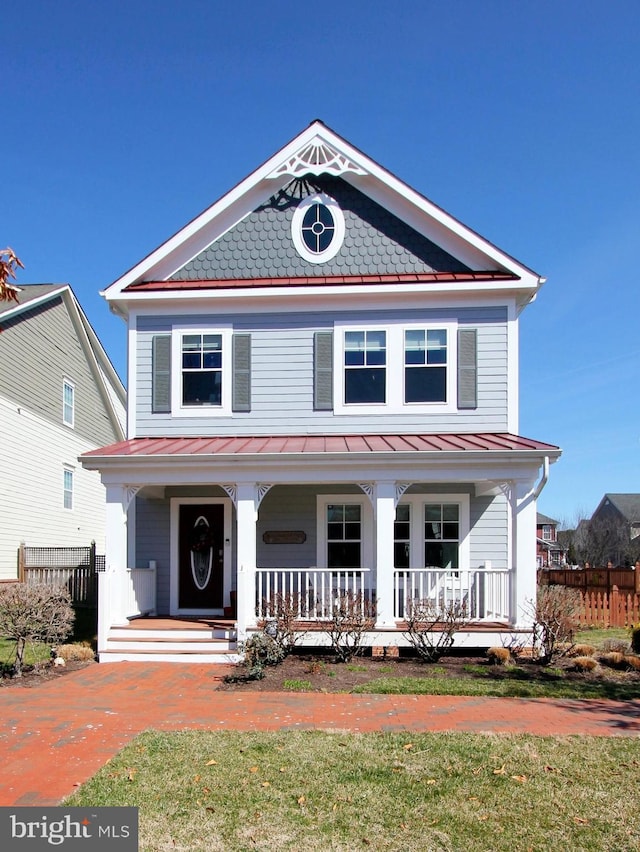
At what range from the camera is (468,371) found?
513 inches

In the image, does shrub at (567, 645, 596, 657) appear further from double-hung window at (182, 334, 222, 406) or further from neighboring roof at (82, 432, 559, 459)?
double-hung window at (182, 334, 222, 406)

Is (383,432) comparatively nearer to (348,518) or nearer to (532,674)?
(348,518)

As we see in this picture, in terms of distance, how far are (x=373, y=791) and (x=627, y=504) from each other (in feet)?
182

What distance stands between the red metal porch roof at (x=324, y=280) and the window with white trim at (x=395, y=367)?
81cm

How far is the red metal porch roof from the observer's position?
13086 millimetres

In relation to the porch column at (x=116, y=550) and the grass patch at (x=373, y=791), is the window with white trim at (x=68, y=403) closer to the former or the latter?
the porch column at (x=116, y=550)

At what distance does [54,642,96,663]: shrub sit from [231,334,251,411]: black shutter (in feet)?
15.9

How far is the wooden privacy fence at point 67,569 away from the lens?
1625cm

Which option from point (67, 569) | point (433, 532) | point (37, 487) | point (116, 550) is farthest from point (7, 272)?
point (37, 487)

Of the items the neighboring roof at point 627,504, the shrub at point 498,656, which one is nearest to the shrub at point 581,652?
the shrub at point 498,656

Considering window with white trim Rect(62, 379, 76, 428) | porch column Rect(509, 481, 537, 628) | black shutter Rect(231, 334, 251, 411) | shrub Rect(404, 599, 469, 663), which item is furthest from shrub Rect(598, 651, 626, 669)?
window with white trim Rect(62, 379, 76, 428)

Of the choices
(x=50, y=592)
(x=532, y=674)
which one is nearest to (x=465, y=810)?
(x=532, y=674)

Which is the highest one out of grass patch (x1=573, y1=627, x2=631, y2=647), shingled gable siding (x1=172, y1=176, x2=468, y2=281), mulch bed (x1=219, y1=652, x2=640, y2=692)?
shingled gable siding (x1=172, y1=176, x2=468, y2=281)

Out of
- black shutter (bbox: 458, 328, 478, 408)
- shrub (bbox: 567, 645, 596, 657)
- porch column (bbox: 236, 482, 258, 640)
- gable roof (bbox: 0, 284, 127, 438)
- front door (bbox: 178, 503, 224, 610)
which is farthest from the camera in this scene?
gable roof (bbox: 0, 284, 127, 438)
